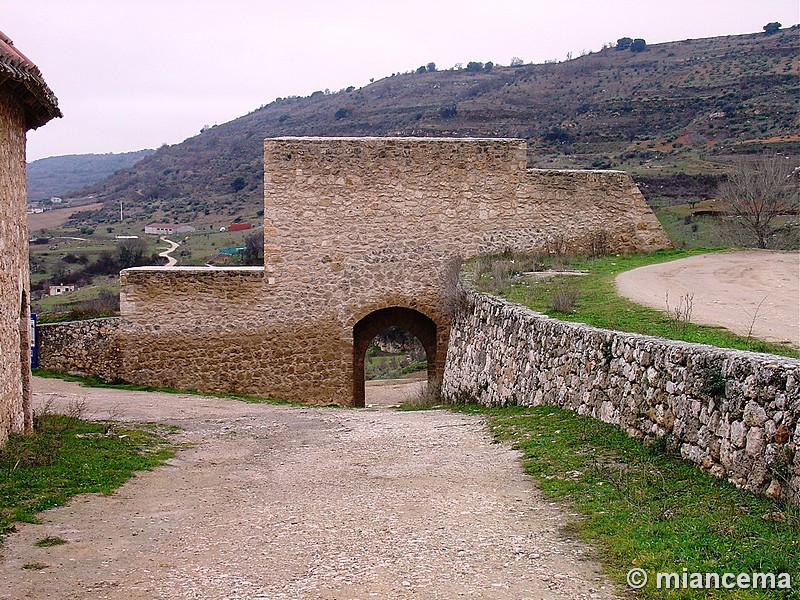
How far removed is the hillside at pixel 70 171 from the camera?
109m

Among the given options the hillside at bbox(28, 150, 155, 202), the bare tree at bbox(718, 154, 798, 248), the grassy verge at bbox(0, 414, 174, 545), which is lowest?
the grassy verge at bbox(0, 414, 174, 545)

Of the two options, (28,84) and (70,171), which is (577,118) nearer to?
(28,84)

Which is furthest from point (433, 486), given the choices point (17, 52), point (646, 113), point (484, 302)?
point (646, 113)

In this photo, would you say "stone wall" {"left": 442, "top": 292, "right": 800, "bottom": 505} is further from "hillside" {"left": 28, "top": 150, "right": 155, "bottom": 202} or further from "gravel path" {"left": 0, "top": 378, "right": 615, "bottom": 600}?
"hillside" {"left": 28, "top": 150, "right": 155, "bottom": 202}

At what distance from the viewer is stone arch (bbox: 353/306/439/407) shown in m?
19.5

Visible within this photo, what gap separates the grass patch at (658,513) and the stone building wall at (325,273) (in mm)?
10295

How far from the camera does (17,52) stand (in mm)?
9078

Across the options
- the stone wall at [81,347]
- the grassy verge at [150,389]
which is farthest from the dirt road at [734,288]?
the stone wall at [81,347]

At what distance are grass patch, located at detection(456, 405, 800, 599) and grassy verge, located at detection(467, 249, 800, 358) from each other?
4.70 ft

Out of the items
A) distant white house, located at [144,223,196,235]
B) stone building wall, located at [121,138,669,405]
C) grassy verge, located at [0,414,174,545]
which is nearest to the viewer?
grassy verge, located at [0,414,174,545]

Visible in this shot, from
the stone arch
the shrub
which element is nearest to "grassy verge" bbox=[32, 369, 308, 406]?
the stone arch

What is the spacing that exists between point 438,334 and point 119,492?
38.6 feet

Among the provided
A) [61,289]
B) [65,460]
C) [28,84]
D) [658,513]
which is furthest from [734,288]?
[61,289]

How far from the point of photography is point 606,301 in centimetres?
1312
